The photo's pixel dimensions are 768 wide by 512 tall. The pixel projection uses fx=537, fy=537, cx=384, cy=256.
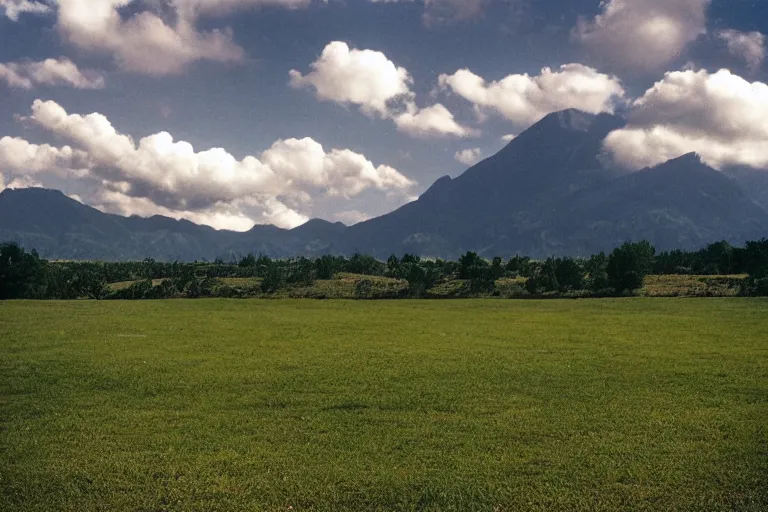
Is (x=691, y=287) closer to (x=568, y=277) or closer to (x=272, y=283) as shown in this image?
(x=568, y=277)

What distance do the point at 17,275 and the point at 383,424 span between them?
10313cm

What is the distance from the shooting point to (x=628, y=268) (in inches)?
3851

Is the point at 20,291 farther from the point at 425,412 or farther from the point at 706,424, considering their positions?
the point at 706,424

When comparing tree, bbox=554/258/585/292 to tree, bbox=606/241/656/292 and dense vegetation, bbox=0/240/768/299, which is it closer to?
dense vegetation, bbox=0/240/768/299

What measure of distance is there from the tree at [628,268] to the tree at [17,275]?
10626 cm

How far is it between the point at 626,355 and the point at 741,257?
418 ft

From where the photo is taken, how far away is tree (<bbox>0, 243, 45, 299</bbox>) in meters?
97.0

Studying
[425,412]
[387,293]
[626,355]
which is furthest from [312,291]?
[425,412]

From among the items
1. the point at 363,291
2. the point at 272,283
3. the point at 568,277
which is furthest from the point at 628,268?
the point at 272,283

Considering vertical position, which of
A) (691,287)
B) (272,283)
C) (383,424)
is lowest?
(383,424)

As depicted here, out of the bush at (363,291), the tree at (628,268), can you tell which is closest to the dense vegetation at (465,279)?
the tree at (628,268)

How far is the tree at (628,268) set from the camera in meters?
97.8

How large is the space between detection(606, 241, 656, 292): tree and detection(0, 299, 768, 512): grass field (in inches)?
2479

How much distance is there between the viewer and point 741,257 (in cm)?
13425
